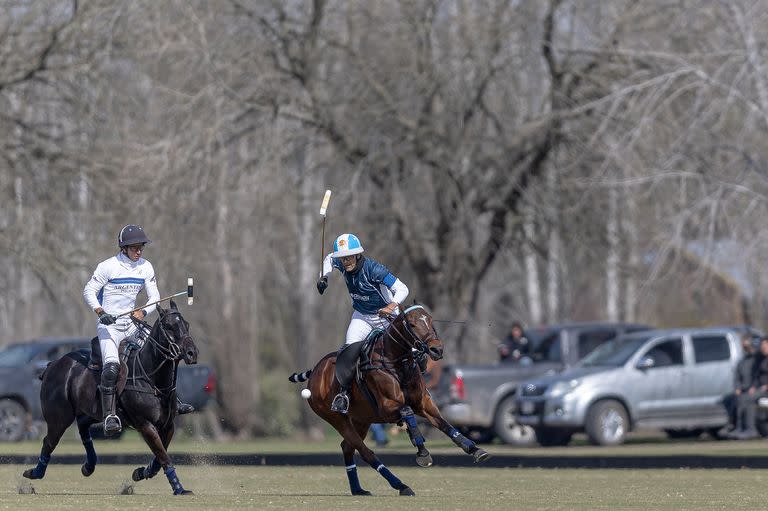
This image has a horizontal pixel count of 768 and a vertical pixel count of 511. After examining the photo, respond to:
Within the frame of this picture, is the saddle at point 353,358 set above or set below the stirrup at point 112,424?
above

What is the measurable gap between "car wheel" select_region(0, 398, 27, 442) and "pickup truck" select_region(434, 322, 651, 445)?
8.12 meters

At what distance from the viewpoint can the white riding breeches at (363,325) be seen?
15711 mm

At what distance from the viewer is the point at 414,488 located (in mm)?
16359

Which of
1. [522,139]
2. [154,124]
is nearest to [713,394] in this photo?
[522,139]

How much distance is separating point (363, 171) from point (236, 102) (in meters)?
2.97

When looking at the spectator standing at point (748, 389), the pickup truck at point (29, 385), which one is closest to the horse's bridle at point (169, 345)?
the spectator standing at point (748, 389)

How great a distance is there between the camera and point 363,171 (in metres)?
30.4

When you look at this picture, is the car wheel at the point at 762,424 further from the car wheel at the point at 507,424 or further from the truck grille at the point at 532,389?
the car wheel at the point at 507,424

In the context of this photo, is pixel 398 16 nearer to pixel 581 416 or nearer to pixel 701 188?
pixel 701 188

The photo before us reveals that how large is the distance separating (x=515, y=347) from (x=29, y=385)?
356 inches

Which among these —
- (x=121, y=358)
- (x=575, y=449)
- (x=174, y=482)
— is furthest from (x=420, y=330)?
(x=575, y=449)

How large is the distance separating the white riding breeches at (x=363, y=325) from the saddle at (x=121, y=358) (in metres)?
2.12

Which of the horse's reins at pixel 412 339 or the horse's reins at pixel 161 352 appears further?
the horse's reins at pixel 161 352

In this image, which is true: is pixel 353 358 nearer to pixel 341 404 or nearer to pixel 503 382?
pixel 341 404
